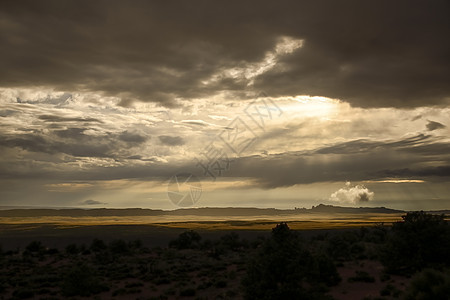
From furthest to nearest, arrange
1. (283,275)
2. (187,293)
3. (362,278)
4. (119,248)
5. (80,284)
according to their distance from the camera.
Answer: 1. (119,248)
2. (362,278)
3. (80,284)
4. (187,293)
5. (283,275)

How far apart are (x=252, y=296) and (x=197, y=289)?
34.6ft

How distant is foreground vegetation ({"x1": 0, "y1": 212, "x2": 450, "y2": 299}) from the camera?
20969 mm

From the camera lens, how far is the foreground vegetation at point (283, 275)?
2097cm

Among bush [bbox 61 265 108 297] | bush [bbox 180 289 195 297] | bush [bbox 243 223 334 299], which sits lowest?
bush [bbox 180 289 195 297]

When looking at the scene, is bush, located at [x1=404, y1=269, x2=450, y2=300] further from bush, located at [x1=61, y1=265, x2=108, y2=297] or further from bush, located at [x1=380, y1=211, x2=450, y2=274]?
bush, located at [x1=61, y1=265, x2=108, y2=297]

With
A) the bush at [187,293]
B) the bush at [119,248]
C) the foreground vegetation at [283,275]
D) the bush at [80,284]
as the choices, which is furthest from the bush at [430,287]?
the bush at [119,248]

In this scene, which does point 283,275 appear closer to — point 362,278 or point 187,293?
point 187,293

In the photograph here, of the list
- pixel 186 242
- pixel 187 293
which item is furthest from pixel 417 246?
pixel 186 242

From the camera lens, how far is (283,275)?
21.1m

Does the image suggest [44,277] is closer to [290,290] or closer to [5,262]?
[5,262]

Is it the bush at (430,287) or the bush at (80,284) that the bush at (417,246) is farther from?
the bush at (80,284)

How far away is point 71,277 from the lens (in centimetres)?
2931

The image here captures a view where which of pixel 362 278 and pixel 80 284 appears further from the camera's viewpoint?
pixel 362 278

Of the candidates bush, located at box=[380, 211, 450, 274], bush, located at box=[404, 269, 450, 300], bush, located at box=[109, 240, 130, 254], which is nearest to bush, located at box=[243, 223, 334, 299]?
bush, located at box=[404, 269, 450, 300]
